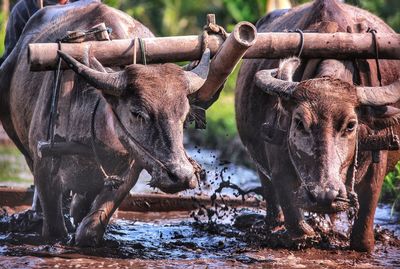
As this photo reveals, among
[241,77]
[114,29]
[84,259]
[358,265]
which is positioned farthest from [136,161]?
[241,77]

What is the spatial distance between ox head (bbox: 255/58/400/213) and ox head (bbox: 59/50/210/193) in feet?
2.32

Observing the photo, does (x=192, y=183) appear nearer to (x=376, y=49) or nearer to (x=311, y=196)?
(x=311, y=196)

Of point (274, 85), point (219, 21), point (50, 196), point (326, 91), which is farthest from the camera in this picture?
point (219, 21)

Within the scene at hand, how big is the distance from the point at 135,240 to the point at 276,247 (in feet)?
3.80

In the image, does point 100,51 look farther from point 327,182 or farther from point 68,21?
point 327,182

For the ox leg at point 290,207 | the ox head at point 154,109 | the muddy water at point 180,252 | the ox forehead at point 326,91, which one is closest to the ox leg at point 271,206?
the muddy water at point 180,252

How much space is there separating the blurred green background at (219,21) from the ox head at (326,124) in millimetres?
2688

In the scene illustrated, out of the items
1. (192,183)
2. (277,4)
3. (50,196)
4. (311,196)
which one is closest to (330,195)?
(311,196)

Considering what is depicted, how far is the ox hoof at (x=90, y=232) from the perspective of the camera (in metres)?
6.56

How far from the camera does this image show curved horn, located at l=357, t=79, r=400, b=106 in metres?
6.41

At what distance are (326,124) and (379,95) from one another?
0.51 m

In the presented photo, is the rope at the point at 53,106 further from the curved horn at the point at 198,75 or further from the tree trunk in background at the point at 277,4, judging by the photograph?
the tree trunk in background at the point at 277,4

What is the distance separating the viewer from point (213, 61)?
6.29 m

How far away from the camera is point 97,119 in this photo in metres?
6.42
